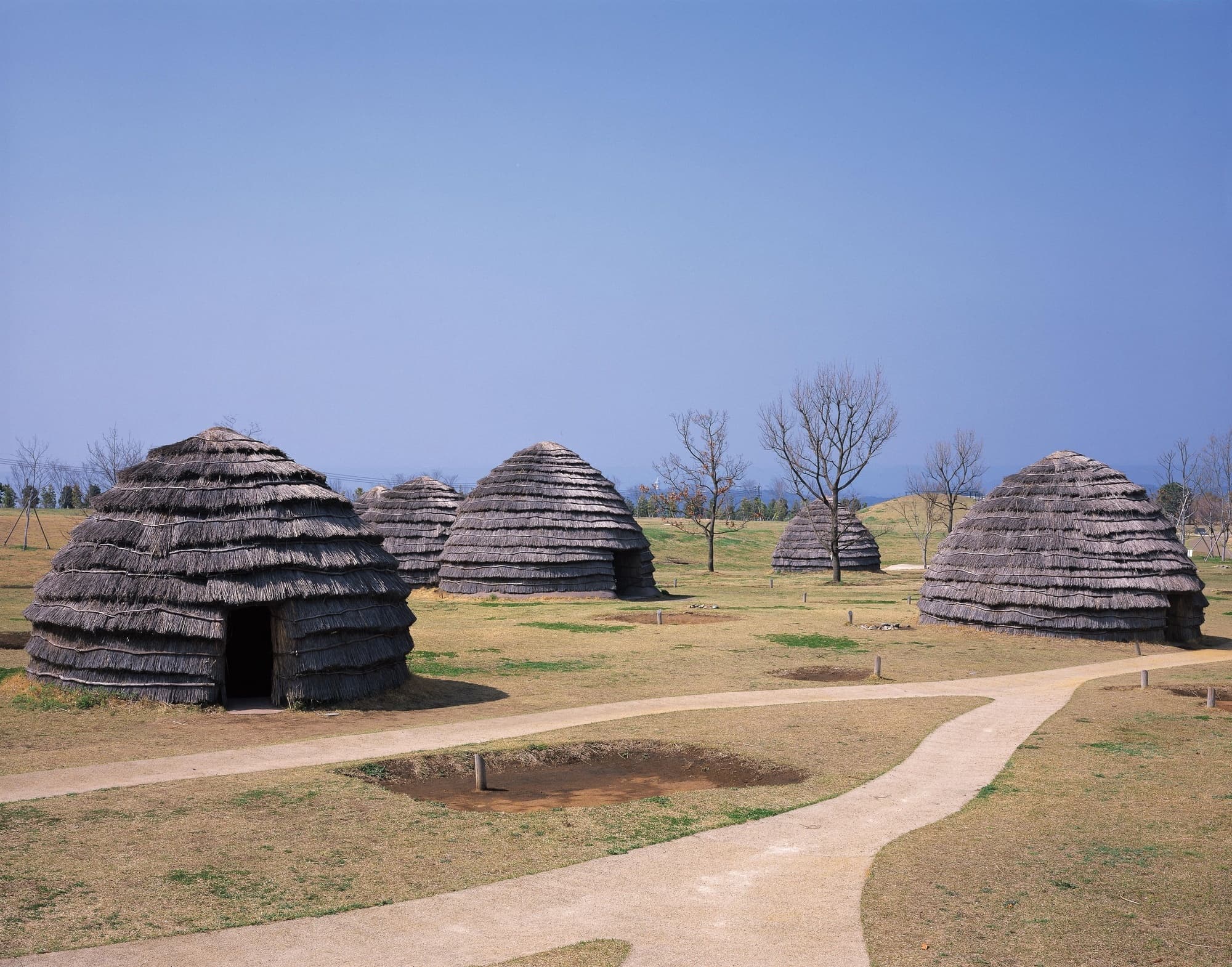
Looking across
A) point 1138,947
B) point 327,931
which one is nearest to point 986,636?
point 1138,947

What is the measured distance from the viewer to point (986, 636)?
31250mm

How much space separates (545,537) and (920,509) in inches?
3180

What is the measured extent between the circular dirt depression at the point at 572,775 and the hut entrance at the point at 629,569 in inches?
1059

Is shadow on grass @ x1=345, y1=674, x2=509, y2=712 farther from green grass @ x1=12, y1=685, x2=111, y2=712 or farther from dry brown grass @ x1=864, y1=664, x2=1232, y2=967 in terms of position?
dry brown grass @ x1=864, y1=664, x2=1232, y2=967

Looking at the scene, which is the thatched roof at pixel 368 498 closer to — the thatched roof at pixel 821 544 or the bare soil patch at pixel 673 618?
the bare soil patch at pixel 673 618

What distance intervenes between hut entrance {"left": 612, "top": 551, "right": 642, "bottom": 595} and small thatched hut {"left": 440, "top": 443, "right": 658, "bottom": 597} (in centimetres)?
3

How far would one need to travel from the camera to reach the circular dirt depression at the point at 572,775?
14047 millimetres

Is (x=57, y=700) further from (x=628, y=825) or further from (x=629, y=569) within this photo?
(x=629, y=569)

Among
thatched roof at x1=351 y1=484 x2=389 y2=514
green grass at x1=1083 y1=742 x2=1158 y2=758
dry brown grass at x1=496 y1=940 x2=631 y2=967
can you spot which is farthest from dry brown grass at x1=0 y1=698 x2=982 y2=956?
thatched roof at x1=351 y1=484 x2=389 y2=514

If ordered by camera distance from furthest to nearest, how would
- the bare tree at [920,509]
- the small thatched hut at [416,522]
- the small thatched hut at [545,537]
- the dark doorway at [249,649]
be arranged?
1. the bare tree at [920,509]
2. the small thatched hut at [416,522]
3. the small thatched hut at [545,537]
4. the dark doorway at [249,649]

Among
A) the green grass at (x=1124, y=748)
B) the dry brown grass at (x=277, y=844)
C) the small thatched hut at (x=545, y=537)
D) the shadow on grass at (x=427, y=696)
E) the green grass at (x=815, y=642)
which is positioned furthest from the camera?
the small thatched hut at (x=545, y=537)

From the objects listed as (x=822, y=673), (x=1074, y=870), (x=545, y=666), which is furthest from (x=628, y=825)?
(x=822, y=673)

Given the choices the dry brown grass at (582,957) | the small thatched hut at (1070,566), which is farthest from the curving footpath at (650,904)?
the small thatched hut at (1070,566)

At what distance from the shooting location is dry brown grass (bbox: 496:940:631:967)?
834cm
